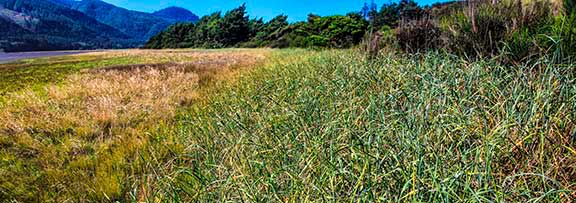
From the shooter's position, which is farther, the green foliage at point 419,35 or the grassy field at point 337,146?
the green foliage at point 419,35

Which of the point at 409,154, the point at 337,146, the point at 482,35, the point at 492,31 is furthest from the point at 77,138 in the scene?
the point at 492,31

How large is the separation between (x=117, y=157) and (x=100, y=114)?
1927mm

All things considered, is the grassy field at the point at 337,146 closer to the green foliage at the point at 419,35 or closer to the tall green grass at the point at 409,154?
the tall green grass at the point at 409,154

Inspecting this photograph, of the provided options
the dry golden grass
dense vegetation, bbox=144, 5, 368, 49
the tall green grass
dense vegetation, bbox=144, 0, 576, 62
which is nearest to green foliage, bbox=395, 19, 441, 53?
dense vegetation, bbox=144, 0, 576, 62

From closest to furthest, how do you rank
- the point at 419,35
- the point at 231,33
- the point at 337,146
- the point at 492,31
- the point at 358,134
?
the point at 337,146
the point at 358,134
the point at 492,31
the point at 419,35
the point at 231,33

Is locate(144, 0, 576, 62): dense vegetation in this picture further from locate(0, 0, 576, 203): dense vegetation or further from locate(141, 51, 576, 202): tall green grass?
locate(141, 51, 576, 202): tall green grass

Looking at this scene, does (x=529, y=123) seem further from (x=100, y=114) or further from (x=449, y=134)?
(x=100, y=114)

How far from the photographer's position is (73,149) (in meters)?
3.34

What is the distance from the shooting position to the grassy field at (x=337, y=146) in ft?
5.02

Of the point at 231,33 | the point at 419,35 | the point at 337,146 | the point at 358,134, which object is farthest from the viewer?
the point at 231,33

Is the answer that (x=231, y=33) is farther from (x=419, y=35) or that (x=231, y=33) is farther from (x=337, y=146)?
(x=337, y=146)

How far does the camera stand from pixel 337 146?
1.96 metres

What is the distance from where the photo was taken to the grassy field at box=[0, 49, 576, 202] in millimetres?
1529

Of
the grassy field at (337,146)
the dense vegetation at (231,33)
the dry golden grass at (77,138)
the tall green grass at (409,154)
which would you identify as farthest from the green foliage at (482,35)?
the dense vegetation at (231,33)
